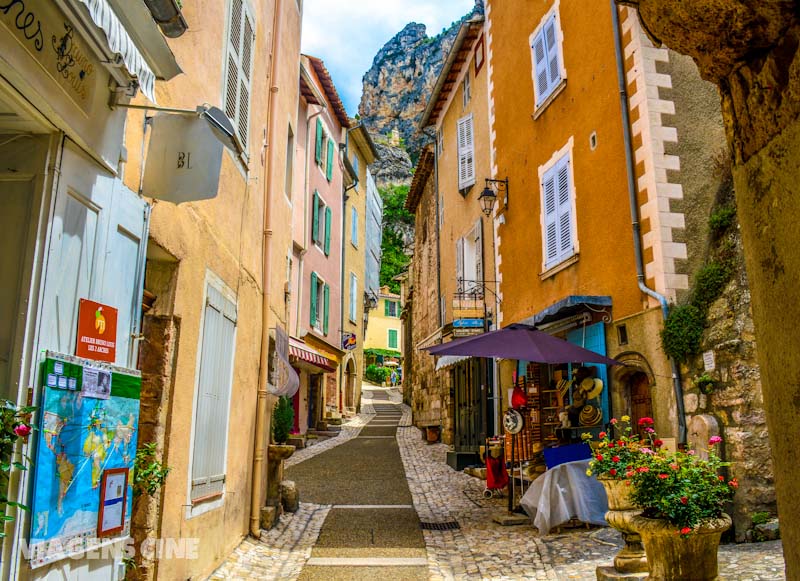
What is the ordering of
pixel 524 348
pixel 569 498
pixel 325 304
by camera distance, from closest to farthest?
pixel 569 498 → pixel 524 348 → pixel 325 304

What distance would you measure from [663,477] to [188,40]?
4806mm

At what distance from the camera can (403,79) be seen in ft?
236

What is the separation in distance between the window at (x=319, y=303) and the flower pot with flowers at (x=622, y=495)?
14.2m

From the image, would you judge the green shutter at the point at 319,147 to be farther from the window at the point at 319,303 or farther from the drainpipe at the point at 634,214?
the drainpipe at the point at 634,214

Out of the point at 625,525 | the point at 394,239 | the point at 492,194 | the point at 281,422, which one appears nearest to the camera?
the point at 625,525

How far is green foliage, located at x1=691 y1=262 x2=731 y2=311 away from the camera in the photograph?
6.83m

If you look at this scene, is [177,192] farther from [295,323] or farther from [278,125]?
[295,323]

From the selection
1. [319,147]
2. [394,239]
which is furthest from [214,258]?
[394,239]

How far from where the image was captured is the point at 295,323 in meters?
17.3

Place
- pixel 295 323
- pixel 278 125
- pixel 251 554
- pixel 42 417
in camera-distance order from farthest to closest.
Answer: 1. pixel 295 323
2. pixel 278 125
3. pixel 251 554
4. pixel 42 417

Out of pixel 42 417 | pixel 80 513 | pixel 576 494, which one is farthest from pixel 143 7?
pixel 576 494

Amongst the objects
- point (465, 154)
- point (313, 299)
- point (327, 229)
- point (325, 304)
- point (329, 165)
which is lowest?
point (313, 299)

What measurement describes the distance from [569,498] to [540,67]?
736cm

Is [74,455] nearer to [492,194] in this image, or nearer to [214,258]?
[214,258]
